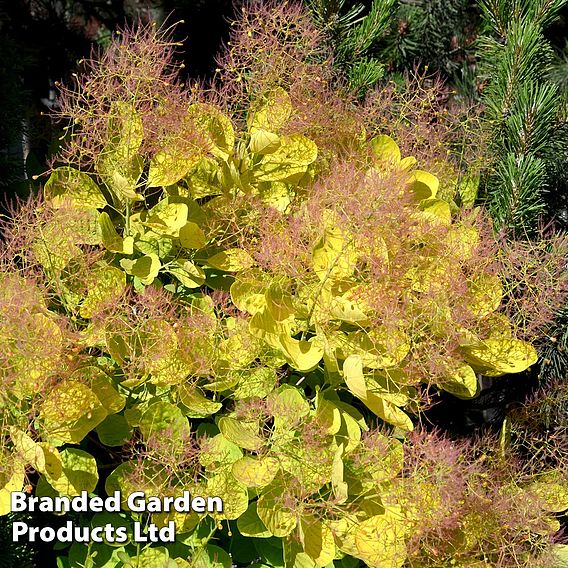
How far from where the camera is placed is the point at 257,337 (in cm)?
68

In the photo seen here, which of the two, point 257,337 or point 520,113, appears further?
point 520,113

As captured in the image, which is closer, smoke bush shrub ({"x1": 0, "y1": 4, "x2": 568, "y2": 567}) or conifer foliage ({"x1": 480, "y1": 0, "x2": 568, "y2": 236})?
smoke bush shrub ({"x1": 0, "y1": 4, "x2": 568, "y2": 567})

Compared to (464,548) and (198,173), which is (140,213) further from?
(464,548)

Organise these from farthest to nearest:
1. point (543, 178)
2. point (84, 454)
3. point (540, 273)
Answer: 1. point (543, 178)
2. point (540, 273)
3. point (84, 454)

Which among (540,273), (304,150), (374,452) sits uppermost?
(304,150)

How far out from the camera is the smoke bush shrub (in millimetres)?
660

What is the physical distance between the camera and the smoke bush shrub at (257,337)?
0.66 meters

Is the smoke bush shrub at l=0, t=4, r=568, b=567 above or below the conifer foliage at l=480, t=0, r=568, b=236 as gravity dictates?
below

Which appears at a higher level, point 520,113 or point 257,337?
point 520,113

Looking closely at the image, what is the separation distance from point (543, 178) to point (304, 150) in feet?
1.07

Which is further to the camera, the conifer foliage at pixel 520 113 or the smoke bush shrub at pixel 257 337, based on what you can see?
the conifer foliage at pixel 520 113

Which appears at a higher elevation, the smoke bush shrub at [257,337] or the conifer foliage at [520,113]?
the conifer foliage at [520,113]

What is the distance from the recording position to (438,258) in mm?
723

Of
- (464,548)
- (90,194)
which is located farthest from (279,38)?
(464,548)
